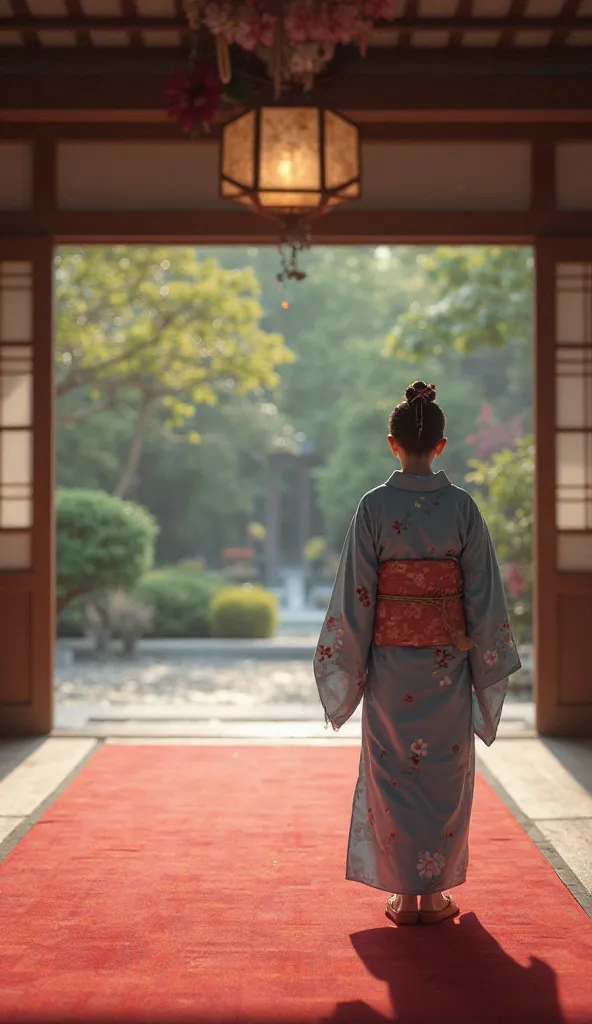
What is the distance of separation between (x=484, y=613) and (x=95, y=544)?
24.3ft

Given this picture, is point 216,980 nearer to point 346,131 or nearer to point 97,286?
point 346,131

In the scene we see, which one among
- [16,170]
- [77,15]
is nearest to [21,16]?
[77,15]

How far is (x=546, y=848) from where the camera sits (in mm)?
3469

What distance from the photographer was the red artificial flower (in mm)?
3557

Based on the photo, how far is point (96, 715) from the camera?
6.26m

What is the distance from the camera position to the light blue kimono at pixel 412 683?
2.81 metres

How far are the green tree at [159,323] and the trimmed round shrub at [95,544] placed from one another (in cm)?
226

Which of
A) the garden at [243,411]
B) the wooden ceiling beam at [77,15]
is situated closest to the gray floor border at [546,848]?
the garden at [243,411]

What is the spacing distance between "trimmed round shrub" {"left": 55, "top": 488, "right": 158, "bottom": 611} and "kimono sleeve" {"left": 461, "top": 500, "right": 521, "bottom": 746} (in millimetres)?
7338

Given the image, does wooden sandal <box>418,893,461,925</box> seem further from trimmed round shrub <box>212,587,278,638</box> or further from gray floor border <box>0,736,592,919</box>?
trimmed round shrub <box>212,587,278,638</box>

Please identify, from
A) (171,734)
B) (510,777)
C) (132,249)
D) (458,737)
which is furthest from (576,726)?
(132,249)

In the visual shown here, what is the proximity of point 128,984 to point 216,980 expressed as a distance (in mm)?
190

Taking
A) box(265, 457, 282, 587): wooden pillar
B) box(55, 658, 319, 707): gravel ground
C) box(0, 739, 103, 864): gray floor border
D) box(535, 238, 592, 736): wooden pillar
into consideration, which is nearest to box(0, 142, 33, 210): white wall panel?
box(535, 238, 592, 736): wooden pillar

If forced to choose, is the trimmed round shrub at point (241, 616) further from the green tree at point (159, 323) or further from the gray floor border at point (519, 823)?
the gray floor border at point (519, 823)
